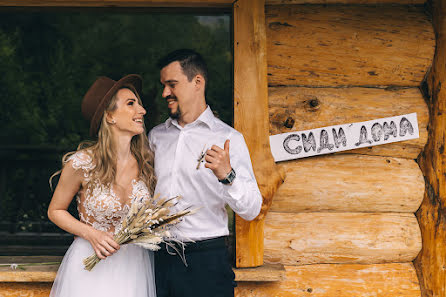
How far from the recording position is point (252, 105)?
10.5 ft

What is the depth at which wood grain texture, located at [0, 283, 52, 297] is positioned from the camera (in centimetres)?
322

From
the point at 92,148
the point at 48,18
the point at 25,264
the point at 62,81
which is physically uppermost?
the point at 48,18

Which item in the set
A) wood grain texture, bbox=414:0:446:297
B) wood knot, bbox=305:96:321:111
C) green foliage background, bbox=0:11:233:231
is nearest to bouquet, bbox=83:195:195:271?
wood knot, bbox=305:96:321:111

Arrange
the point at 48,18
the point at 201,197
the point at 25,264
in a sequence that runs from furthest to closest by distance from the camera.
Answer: the point at 48,18, the point at 25,264, the point at 201,197

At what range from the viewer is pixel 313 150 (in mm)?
3340

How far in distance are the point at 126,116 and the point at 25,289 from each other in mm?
1490

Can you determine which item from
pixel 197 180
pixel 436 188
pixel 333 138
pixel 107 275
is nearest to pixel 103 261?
pixel 107 275

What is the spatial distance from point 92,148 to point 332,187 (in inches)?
69.9

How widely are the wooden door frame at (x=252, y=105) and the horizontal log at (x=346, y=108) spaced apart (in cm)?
20

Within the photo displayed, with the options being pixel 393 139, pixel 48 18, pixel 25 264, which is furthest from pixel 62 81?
pixel 393 139

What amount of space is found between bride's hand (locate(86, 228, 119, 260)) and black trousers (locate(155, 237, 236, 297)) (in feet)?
1.04

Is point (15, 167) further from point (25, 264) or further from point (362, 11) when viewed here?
point (362, 11)

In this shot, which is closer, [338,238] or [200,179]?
[200,179]

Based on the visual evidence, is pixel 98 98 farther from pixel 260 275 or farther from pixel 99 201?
pixel 260 275
